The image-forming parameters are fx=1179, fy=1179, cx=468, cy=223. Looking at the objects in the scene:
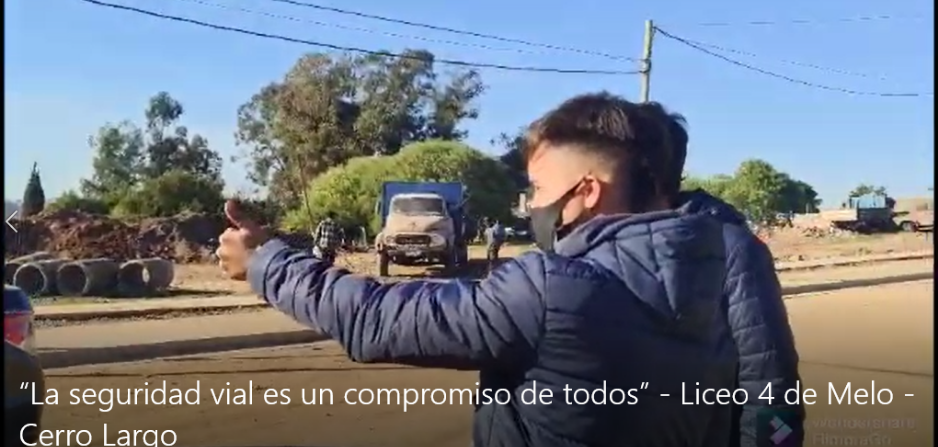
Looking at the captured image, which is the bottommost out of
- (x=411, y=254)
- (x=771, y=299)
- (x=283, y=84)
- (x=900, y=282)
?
(x=900, y=282)

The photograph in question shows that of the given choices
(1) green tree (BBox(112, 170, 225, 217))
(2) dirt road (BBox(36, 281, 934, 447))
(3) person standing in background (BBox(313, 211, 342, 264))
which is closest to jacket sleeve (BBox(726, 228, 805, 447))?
(2) dirt road (BBox(36, 281, 934, 447))

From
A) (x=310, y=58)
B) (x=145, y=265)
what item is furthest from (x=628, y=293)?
(x=145, y=265)

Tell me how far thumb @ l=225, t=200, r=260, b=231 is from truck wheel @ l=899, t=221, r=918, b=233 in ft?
64.5

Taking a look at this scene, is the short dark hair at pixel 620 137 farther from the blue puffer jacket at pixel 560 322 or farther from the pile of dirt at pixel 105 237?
the pile of dirt at pixel 105 237

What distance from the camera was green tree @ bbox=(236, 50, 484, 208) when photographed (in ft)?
24.5

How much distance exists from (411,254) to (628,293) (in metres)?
6.92

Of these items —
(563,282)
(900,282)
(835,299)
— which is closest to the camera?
(563,282)

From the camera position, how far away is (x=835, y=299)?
14.3m

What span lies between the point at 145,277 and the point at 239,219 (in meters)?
12.5

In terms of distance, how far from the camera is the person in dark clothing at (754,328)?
1.86m

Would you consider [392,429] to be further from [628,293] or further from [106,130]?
[628,293]

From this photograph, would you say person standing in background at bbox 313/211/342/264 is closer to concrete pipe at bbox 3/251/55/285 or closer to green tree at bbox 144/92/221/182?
green tree at bbox 144/92/221/182

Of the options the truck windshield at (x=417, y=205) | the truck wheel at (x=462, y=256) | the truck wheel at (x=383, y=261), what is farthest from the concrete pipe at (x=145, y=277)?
the truck wheel at (x=462, y=256)

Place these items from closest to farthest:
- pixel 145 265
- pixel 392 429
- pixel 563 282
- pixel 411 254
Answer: pixel 563 282, pixel 392 429, pixel 411 254, pixel 145 265
